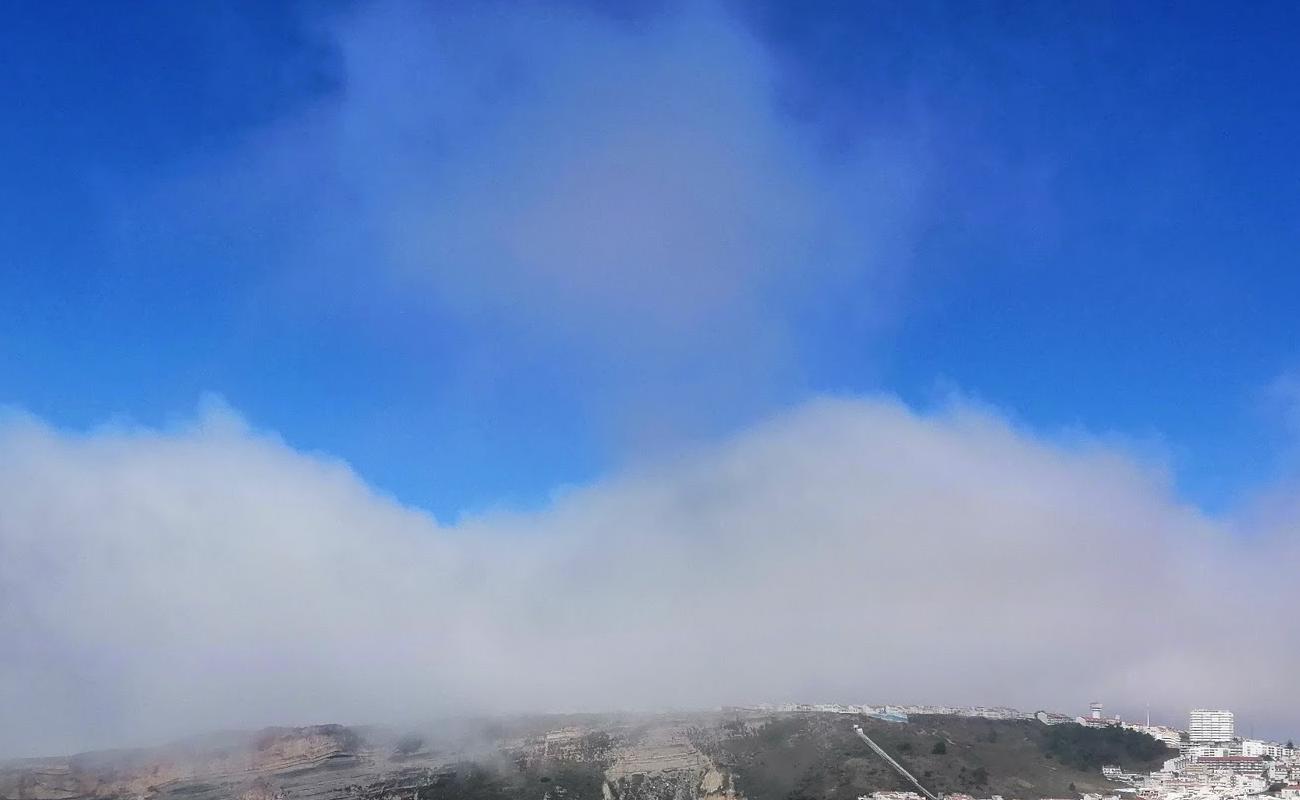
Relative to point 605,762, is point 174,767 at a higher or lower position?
higher

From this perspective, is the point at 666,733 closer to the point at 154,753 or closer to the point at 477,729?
the point at 477,729

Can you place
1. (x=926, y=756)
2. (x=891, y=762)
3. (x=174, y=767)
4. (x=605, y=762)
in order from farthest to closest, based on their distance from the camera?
(x=605, y=762) < (x=926, y=756) < (x=174, y=767) < (x=891, y=762)

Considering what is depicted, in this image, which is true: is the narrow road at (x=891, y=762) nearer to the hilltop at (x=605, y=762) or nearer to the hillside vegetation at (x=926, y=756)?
the hillside vegetation at (x=926, y=756)

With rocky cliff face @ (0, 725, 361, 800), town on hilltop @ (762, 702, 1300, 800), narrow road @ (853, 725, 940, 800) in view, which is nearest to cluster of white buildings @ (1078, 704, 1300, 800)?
town on hilltop @ (762, 702, 1300, 800)

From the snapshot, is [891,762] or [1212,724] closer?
[891,762]

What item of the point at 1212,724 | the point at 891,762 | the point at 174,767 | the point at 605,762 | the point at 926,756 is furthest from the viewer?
the point at 1212,724

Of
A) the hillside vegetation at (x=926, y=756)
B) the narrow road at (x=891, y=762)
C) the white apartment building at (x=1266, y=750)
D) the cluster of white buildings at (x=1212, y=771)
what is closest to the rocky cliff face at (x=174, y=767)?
the hillside vegetation at (x=926, y=756)

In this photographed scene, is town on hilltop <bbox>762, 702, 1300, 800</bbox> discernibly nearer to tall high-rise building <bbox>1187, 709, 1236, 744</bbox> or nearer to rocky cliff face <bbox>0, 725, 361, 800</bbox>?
tall high-rise building <bbox>1187, 709, 1236, 744</bbox>

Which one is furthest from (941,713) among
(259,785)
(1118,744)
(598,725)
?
(259,785)

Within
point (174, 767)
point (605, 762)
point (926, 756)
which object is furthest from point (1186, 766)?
point (174, 767)

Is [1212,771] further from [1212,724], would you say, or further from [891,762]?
[1212,724]

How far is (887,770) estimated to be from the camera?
91.1m

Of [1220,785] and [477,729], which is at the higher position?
[477,729]

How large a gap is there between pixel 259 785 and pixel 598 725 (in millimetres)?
34416
